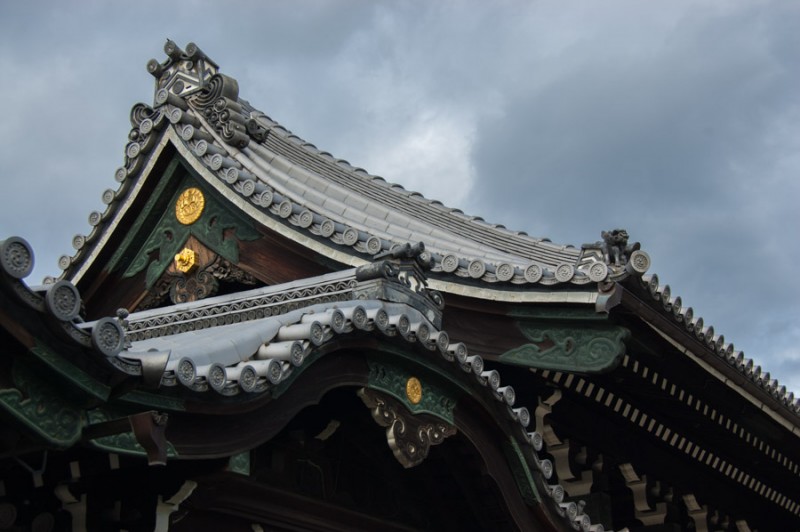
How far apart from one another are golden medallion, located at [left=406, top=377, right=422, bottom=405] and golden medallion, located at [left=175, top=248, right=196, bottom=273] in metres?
4.20

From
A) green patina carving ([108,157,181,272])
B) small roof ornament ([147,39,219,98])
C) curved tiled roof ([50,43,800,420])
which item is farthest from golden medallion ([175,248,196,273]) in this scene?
small roof ornament ([147,39,219,98])

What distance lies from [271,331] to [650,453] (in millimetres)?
7738

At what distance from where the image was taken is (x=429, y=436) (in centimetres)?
646

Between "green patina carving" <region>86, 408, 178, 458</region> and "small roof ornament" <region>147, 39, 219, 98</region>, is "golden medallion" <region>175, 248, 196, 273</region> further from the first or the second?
"green patina carving" <region>86, 408, 178, 458</region>

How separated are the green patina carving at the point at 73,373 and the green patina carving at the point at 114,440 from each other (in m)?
0.15

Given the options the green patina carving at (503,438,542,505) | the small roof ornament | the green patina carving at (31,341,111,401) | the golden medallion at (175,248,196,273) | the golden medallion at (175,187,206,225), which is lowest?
the green patina carving at (31,341,111,401)

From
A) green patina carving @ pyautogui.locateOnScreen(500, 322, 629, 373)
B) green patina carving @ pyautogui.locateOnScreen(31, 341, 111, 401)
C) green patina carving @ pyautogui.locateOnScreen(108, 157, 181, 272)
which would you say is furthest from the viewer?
green patina carving @ pyautogui.locateOnScreen(108, 157, 181, 272)

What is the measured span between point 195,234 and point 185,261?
0.35m

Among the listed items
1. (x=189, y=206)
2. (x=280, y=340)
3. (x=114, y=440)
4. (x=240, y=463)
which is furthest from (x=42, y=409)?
(x=189, y=206)

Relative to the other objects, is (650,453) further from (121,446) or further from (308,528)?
(121,446)

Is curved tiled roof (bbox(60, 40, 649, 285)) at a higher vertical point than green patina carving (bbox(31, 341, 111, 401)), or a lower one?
higher

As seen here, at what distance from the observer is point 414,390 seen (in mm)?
6387

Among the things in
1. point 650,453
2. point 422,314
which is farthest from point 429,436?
point 650,453

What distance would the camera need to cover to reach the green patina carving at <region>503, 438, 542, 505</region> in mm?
6957
